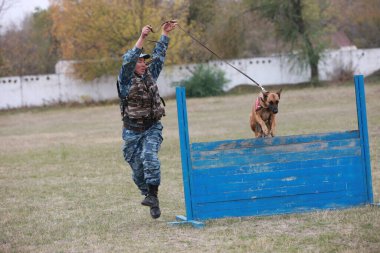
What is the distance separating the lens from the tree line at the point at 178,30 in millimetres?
38500

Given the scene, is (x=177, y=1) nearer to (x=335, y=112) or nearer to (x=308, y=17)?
Answer: (x=308, y=17)

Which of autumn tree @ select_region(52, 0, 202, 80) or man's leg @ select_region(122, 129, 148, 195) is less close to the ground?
autumn tree @ select_region(52, 0, 202, 80)

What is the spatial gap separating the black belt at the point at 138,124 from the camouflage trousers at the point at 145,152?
0.04m

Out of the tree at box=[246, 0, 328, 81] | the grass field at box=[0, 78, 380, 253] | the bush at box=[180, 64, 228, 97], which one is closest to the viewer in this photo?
the grass field at box=[0, 78, 380, 253]

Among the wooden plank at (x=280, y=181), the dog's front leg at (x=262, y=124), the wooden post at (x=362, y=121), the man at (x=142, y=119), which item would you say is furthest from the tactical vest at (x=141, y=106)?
the dog's front leg at (x=262, y=124)

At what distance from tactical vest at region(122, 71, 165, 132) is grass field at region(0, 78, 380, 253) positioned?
1.13 meters

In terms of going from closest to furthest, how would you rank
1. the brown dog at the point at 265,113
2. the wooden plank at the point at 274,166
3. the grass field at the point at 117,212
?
the grass field at the point at 117,212 → the wooden plank at the point at 274,166 → the brown dog at the point at 265,113

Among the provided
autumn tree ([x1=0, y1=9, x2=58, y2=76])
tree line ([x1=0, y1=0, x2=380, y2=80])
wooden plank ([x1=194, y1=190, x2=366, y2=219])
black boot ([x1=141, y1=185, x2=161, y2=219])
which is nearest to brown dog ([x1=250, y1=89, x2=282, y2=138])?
wooden plank ([x1=194, y1=190, x2=366, y2=219])

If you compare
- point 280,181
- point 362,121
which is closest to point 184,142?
point 280,181

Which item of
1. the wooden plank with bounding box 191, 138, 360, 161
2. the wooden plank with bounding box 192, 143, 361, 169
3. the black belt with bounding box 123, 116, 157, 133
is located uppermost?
the black belt with bounding box 123, 116, 157, 133

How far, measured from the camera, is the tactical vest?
692cm

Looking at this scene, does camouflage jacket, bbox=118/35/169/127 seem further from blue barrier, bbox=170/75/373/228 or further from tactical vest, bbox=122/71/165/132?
blue barrier, bbox=170/75/373/228

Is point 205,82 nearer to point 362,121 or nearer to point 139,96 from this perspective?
point 362,121

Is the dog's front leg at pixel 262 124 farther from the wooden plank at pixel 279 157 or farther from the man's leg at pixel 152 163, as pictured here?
the man's leg at pixel 152 163
